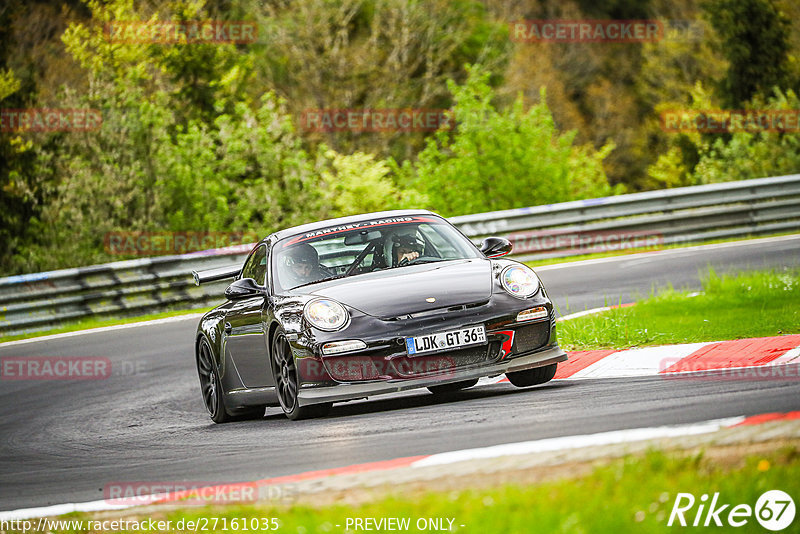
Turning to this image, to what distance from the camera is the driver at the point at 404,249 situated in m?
8.99

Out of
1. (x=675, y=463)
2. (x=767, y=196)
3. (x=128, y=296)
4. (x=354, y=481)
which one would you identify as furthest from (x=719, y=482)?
(x=767, y=196)

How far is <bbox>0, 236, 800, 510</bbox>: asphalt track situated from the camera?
19.7ft

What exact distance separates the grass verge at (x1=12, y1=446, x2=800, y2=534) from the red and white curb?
0.56 metres

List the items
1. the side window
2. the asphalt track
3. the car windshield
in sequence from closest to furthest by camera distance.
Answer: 1. the asphalt track
2. the car windshield
3. the side window

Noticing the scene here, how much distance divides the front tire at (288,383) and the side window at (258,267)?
2.85 feet

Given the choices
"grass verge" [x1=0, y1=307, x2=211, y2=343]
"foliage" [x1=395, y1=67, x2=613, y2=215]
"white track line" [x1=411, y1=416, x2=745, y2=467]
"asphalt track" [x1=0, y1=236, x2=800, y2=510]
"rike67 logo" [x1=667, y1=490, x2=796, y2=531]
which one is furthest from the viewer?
"foliage" [x1=395, y1=67, x2=613, y2=215]

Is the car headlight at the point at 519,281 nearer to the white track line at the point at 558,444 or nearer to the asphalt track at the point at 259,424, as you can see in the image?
the asphalt track at the point at 259,424

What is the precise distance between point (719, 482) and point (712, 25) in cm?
3622

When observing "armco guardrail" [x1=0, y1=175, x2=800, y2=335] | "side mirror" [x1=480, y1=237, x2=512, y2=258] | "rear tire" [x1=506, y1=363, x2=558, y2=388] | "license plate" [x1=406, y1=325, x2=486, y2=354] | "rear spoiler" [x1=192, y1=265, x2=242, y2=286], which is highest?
"side mirror" [x1=480, y1=237, x2=512, y2=258]

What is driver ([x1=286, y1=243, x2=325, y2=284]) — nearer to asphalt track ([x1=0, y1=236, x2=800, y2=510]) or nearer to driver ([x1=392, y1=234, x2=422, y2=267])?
driver ([x1=392, y1=234, x2=422, y2=267])

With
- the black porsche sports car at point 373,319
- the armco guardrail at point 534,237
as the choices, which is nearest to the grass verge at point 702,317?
the black porsche sports car at point 373,319

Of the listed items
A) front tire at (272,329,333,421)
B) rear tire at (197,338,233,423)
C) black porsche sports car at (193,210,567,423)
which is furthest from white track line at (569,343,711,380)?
rear tire at (197,338,233,423)

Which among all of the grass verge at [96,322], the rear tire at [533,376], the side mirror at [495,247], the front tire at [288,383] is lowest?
the grass verge at [96,322]

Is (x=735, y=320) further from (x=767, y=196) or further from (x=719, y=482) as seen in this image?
(x=767, y=196)
